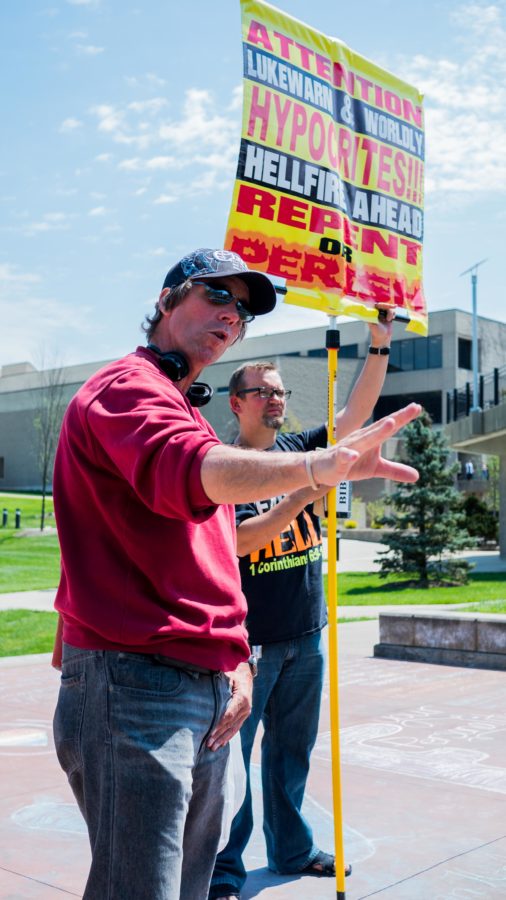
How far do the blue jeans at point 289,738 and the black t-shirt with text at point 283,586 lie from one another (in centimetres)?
7

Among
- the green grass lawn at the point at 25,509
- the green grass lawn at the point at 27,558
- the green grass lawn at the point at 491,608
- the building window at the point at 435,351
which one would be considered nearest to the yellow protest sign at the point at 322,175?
the green grass lawn at the point at 491,608

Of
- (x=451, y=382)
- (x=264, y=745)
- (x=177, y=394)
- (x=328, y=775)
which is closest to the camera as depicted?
(x=177, y=394)

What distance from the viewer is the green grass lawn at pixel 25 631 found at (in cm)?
1138

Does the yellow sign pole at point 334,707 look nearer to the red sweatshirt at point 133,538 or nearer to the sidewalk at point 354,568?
the red sweatshirt at point 133,538

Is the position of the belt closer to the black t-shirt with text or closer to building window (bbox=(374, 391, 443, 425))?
the black t-shirt with text

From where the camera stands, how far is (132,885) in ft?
6.66

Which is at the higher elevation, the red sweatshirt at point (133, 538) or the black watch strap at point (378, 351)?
the black watch strap at point (378, 351)

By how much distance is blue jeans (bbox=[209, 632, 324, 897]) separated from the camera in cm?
414

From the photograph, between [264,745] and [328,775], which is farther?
[328,775]

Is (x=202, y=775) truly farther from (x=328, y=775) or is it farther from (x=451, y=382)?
(x=451, y=382)

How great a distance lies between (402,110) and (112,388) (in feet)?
9.49

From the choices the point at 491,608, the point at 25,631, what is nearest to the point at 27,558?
the point at 25,631

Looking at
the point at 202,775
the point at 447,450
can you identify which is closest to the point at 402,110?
the point at 202,775

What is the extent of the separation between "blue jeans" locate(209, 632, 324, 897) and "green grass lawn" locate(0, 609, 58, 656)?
7.35 m
